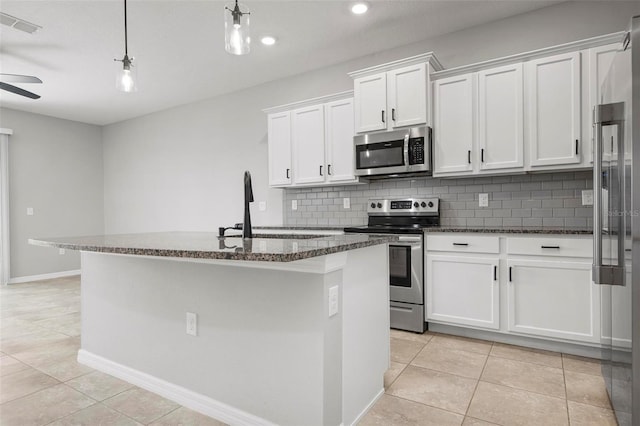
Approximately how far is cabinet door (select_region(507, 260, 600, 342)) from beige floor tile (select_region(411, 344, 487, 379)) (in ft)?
1.50

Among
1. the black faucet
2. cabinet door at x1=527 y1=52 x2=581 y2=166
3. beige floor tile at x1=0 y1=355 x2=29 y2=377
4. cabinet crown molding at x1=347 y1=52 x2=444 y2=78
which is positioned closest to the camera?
the black faucet

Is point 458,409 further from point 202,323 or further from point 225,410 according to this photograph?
point 202,323

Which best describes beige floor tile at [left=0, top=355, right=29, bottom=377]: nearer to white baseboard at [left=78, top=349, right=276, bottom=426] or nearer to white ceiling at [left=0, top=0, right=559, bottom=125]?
white baseboard at [left=78, top=349, right=276, bottom=426]

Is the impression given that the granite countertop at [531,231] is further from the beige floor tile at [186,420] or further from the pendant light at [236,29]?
the beige floor tile at [186,420]

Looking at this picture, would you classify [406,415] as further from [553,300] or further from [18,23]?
[18,23]

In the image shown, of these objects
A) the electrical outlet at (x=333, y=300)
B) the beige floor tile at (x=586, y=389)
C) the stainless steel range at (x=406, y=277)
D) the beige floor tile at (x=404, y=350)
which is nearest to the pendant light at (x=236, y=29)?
the electrical outlet at (x=333, y=300)

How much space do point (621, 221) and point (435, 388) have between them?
1320mm

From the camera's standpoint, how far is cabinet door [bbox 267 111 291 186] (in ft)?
14.0

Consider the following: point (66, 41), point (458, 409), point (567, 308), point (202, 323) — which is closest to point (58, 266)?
point (66, 41)

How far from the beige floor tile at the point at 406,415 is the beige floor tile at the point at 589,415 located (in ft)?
1.90

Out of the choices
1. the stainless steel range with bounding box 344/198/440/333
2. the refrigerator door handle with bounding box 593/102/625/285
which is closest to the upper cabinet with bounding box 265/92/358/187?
the stainless steel range with bounding box 344/198/440/333

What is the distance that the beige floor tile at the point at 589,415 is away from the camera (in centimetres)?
179

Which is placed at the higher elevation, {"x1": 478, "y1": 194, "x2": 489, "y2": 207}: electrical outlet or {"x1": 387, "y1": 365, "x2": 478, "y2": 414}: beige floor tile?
{"x1": 478, "y1": 194, "x2": 489, "y2": 207}: electrical outlet

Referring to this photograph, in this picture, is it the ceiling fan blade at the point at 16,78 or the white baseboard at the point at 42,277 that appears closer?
the ceiling fan blade at the point at 16,78
